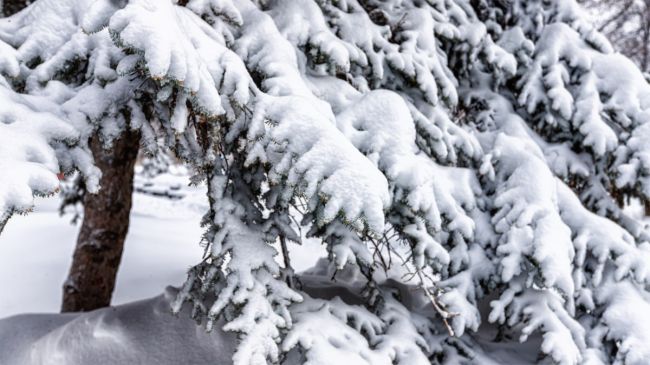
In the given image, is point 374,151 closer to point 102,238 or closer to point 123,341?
point 123,341

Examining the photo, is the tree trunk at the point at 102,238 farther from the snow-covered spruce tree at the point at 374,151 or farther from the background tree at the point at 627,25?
the background tree at the point at 627,25

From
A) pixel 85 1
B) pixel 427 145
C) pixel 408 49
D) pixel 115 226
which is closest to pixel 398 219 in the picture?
pixel 427 145

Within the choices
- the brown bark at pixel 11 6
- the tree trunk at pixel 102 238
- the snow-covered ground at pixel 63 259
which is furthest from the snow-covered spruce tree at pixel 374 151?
the brown bark at pixel 11 6

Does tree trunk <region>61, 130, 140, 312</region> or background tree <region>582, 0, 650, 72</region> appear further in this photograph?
background tree <region>582, 0, 650, 72</region>

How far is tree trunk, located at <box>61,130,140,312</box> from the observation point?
484 cm

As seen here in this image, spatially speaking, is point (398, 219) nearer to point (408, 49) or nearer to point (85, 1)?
point (408, 49)

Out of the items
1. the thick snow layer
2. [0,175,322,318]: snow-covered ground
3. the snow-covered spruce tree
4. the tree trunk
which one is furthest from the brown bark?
the thick snow layer

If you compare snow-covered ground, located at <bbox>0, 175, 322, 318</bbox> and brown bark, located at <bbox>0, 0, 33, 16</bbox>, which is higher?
brown bark, located at <bbox>0, 0, 33, 16</bbox>

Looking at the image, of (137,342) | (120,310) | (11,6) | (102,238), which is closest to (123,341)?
(137,342)

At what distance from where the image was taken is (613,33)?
12.1m

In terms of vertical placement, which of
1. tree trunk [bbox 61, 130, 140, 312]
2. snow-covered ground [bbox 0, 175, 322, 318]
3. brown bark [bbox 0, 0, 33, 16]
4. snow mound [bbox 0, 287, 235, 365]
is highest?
brown bark [bbox 0, 0, 33, 16]

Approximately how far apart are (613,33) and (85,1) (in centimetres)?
1301

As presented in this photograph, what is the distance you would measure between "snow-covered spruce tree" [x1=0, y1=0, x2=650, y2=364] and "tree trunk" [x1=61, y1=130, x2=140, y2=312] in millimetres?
1947

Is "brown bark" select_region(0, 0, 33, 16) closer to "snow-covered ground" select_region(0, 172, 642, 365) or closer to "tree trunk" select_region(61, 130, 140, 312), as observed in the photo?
"tree trunk" select_region(61, 130, 140, 312)
